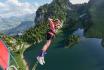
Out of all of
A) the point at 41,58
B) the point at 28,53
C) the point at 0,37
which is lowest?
the point at 28,53

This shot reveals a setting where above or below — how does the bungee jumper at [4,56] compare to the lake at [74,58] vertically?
above

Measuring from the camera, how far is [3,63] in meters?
24.0

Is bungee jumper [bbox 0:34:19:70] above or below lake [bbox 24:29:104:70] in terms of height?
above

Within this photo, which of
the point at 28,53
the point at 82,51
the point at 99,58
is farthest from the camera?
the point at 28,53

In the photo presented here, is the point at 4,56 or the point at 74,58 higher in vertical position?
the point at 4,56

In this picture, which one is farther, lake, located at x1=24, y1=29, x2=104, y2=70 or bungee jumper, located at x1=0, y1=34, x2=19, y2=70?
lake, located at x1=24, y1=29, x2=104, y2=70

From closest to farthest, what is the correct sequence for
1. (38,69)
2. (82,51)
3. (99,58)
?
(38,69) < (99,58) < (82,51)

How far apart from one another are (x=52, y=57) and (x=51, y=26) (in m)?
123

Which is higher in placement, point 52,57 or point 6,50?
point 6,50

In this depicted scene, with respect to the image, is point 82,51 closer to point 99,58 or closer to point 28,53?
point 99,58

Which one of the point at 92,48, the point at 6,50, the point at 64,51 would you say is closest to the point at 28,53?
the point at 64,51

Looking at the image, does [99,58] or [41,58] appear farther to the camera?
[99,58]

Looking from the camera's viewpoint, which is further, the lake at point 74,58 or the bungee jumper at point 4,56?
the lake at point 74,58

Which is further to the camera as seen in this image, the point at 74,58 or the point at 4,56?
the point at 74,58
